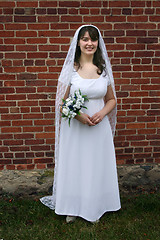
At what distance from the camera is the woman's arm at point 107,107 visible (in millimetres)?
2750

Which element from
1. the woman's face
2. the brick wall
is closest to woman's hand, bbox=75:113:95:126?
the woman's face

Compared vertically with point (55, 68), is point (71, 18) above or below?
above

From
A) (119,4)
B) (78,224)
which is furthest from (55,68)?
(78,224)

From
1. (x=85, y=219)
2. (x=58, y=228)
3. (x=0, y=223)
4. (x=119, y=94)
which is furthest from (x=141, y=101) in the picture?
(x=0, y=223)

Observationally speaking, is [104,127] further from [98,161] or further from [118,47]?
[118,47]

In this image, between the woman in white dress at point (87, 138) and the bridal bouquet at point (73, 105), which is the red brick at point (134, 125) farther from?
the bridal bouquet at point (73, 105)

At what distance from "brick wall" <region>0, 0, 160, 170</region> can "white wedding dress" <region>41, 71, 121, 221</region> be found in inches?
27.8

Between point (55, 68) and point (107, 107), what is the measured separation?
1008 mm

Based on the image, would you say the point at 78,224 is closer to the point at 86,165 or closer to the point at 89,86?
the point at 86,165

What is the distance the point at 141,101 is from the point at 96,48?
1.20 m

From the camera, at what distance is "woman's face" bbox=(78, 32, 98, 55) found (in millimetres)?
2656

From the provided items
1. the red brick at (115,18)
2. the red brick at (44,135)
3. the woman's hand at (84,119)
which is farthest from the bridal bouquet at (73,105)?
the red brick at (115,18)

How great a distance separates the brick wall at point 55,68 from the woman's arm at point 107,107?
1.86ft

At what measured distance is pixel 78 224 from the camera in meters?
3.01
